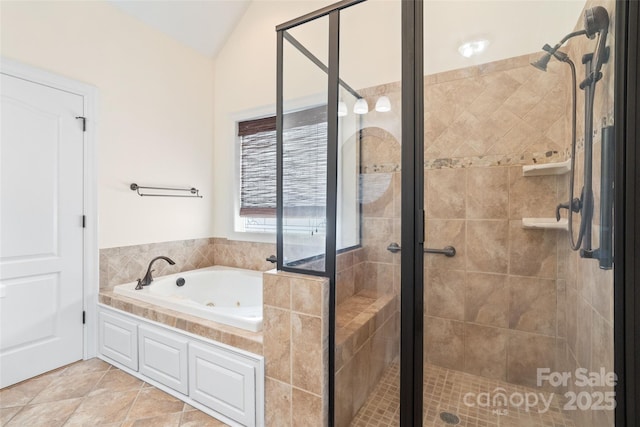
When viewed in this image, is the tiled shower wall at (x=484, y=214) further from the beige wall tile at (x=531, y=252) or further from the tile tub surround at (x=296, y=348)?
the tile tub surround at (x=296, y=348)

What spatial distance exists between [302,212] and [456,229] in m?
0.84

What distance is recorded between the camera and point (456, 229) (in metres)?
1.53

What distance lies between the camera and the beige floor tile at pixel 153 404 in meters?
1.73

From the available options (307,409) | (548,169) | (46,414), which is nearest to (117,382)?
(46,414)

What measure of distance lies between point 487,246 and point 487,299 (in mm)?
279

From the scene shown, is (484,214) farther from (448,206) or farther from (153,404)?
(153,404)

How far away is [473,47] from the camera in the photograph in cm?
165

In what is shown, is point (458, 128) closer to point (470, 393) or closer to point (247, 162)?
point (470, 393)

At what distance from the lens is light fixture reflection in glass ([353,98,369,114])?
170 cm

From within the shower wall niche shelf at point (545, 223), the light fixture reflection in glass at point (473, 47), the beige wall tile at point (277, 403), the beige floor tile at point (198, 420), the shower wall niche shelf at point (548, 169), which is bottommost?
the beige floor tile at point (198, 420)

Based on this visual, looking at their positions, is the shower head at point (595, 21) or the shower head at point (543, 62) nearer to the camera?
the shower head at point (595, 21)

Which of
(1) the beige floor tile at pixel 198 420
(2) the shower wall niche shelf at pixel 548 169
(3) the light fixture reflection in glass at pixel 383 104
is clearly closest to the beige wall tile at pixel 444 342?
(2) the shower wall niche shelf at pixel 548 169

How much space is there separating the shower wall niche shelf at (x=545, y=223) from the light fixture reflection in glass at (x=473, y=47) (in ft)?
3.17

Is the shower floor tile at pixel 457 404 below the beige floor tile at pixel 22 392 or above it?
above
